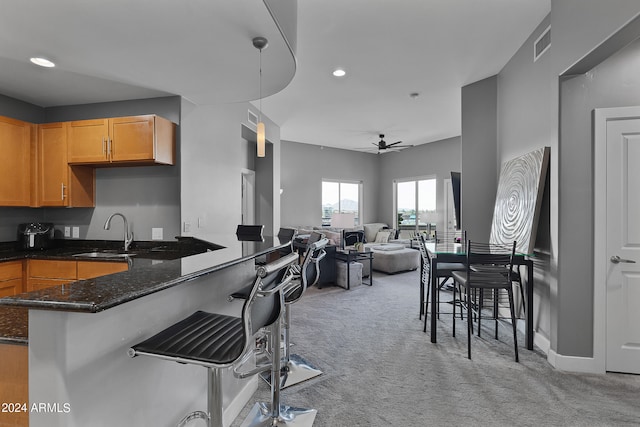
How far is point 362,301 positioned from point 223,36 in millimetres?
3673

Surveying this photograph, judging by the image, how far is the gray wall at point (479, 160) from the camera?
4.29 meters

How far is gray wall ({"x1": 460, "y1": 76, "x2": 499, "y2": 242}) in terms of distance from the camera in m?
A: 4.29

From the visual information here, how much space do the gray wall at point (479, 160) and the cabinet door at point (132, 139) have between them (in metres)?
3.92

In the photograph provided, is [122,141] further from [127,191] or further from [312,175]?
[312,175]

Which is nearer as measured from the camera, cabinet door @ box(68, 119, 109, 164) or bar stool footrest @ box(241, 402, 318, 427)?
bar stool footrest @ box(241, 402, 318, 427)

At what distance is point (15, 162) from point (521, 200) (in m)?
5.12

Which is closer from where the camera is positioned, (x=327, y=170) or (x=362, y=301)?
(x=362, y=301)

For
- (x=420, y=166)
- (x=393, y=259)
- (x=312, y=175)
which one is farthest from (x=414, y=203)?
(x=393, y=259)

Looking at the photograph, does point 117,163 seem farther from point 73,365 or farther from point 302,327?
point 73,365

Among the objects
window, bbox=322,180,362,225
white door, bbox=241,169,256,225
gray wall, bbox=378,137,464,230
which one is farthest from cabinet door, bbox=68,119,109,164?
gray wall, bbox=378,137,464,230

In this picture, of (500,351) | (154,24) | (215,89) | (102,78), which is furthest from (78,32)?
(500,351)

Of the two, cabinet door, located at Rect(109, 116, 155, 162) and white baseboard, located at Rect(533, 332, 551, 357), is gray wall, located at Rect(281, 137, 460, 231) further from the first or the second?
white baseboard, located at Rect(533, 332, 551, 357)

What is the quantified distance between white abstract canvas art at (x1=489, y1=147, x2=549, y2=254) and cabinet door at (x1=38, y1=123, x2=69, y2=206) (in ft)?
15.3

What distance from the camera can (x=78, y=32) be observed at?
207cm
